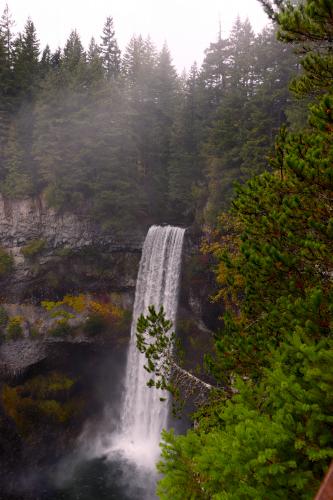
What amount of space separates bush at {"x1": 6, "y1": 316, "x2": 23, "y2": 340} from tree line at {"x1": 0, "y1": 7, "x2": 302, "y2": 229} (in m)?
9.21

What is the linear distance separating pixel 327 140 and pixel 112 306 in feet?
75.9

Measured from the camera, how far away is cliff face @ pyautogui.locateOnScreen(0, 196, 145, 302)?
27.4 metres

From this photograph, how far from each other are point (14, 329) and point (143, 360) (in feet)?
31.8

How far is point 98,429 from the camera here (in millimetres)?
25734

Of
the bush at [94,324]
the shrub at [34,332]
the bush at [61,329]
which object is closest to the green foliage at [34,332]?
the shrub at [34,332]

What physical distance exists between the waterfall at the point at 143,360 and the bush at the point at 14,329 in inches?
325

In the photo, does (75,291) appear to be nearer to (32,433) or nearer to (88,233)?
(88,233)

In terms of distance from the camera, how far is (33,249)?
2730cm

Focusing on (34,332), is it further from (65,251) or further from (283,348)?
(283,348)

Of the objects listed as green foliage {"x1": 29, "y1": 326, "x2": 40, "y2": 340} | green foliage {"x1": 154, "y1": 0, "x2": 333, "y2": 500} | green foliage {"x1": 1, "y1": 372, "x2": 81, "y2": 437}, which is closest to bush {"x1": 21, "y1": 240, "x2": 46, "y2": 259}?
green foliage {"x1": 29, "y1": 326, "x2": 40, "y2": 340}

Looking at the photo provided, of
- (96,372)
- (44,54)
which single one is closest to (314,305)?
(96,372)

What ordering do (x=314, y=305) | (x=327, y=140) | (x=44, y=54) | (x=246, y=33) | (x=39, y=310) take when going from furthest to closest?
1. (x=44, y=54)
2. (x=246, y=33)
3. (x=39, y=310)
4. (x=327, y=140)
5. (x=314, y=305)

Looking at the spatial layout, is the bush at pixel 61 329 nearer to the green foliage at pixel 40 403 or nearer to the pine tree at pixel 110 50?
the green foliage at pixel 40 403

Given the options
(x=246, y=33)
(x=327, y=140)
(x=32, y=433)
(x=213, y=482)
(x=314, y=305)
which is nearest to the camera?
(x=213, y=482)
